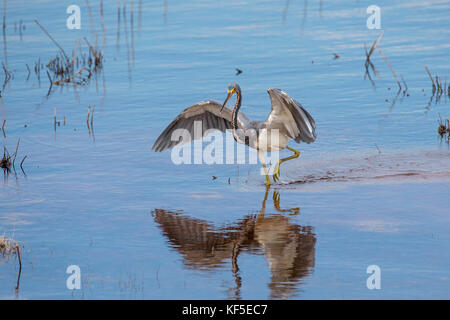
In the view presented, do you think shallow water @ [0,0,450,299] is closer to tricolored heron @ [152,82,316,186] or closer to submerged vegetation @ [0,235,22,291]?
submerged vegetation @ [0,235,22,291]

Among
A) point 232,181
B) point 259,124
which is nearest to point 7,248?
point 232,181

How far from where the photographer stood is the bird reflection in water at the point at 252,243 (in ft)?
21.4

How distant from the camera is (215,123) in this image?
10109mm

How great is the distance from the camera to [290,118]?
909 cm

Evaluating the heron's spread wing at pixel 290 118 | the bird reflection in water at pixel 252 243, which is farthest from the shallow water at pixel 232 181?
the heron's spread wing at pixel 290 118

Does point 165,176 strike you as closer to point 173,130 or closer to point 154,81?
point 173,130

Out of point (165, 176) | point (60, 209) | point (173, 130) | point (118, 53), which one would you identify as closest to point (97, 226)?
point (60, 209)

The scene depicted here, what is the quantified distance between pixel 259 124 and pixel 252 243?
7.96ft

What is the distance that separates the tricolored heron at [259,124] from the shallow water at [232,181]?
437 millimetres

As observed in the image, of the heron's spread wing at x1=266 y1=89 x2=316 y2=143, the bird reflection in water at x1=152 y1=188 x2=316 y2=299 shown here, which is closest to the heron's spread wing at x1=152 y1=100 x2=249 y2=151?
the heron's spread wing at x1=266 y1=89 x2=316 y2=143

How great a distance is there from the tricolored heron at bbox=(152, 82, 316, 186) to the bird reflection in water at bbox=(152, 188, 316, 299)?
1074 mm

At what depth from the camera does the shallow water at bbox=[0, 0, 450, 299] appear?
21.7 ft

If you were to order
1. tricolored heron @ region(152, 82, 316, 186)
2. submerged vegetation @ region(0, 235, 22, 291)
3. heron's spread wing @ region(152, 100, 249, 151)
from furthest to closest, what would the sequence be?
heron's spread wing @ region(152, 100, 249, 151), tricolored heron @ region(152, 82, 316, 186), submerged vegetation @ region(0, 235, 22, 291)

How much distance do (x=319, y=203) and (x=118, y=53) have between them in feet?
33.2
